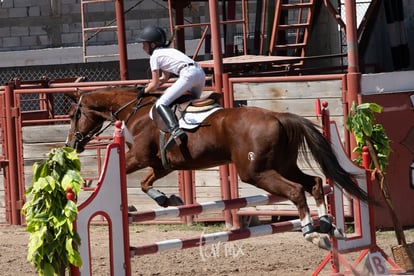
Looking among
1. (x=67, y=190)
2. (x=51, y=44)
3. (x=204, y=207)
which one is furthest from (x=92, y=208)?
(x=51, y=44)

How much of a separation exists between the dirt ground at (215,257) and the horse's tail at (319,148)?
1.22 metres

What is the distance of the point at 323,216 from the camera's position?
8188 mm

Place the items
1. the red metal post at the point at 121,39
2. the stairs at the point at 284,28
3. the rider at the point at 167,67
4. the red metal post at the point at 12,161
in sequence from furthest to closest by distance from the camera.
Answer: the red metal post at the point at 121,39
the stairs at the point at 284,28
the red metal post at the point at 12,161
the rider at the point at 167,67

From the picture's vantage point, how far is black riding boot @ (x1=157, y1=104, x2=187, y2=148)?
900 cm

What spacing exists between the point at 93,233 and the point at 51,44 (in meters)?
16.2

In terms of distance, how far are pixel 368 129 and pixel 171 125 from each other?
1859 mm

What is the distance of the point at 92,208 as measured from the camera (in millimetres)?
7012

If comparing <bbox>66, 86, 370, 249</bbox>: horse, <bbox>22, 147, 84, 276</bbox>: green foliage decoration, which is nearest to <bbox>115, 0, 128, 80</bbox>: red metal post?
<bbox>66, 86, 370, 249</bbox>: horse

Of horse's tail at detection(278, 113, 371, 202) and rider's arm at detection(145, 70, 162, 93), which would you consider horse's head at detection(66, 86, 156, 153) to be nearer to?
rider's arm at detection(145, 70, 162, 93)

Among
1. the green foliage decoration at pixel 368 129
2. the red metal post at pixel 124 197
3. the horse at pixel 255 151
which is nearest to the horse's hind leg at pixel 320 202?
the horse at pixel 255 151

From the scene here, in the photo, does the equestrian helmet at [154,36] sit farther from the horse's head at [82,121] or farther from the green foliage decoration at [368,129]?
the green foliage decoration at [368,129]

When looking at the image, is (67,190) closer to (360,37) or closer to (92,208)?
(92,208)

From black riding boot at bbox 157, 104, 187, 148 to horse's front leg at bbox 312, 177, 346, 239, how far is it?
1.33 metres

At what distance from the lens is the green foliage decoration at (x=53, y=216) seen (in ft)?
21.7
